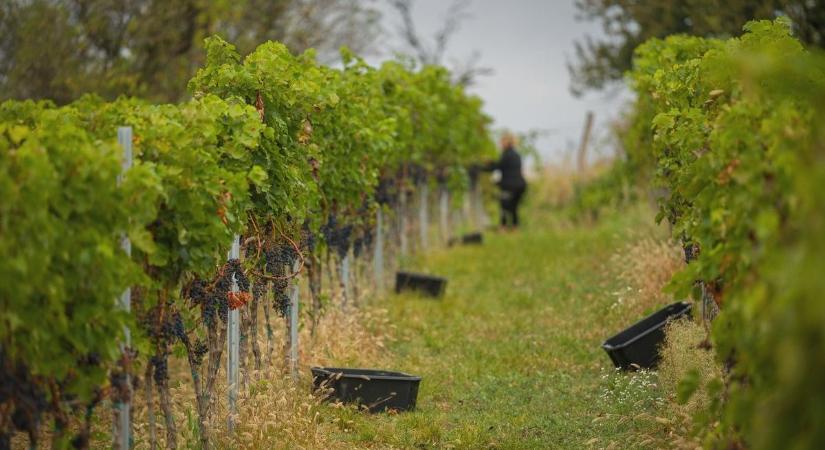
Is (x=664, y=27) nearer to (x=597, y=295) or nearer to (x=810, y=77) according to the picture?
(x=597, y=295)

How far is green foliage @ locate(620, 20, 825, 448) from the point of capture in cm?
298

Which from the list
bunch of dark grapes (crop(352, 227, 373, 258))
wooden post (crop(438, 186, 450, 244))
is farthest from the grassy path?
wooden post (crop(438, 186, 450, 244))

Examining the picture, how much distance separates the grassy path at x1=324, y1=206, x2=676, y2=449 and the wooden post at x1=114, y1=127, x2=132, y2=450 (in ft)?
5.88

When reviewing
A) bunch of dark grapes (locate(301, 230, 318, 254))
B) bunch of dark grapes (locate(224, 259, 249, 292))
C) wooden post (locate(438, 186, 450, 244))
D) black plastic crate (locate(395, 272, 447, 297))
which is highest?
wooden post (locate(438, 186, 450, 244))

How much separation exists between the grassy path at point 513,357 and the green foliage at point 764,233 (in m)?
1.48

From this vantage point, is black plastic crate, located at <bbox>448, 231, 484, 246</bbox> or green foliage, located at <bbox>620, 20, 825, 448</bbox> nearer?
green foliage, located at <bbox>620, 20, 825, 448</bbox>

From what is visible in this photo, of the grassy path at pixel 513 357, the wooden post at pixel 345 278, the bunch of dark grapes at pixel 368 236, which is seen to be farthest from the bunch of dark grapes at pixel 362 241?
the grassy path at pixel 513 357

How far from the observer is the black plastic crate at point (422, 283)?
38.8 feet

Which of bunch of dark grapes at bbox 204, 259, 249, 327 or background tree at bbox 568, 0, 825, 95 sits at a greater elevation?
background tree at bbox 568, 0, 825, 95

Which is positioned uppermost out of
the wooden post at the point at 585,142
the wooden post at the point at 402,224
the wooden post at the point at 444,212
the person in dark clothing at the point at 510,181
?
the wooden post at the point at 585,142

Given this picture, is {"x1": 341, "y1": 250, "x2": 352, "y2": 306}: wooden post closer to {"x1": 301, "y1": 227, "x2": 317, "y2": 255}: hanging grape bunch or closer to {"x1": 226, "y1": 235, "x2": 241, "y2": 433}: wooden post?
{"x1": 301, "y1": 227, "x2": 317, "y2": 255}: hanging grape bunch

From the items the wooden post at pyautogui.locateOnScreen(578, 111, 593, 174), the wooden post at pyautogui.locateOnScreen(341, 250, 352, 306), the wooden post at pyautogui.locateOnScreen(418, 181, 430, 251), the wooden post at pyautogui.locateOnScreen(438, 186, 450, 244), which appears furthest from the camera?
the wooden post at pyautogui.locateOnScreen(578, 111, 593, 174)

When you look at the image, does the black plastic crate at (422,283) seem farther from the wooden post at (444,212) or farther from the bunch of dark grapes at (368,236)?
the wooden post at (444,212)

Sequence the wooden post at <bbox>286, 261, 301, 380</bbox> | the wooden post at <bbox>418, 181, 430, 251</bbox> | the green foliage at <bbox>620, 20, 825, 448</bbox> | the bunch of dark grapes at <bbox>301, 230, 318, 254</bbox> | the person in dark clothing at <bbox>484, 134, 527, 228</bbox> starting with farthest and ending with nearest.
A: the person in dark clothing at <bbox>484, 134, 527, 228</bbox>, the wooden post at <bbox>418, 181, 430, 251</bbox>, the bunch of dark grapes at <bbox>301, 230, 318, 254</bbox>, the wooden post at <bbox>286, 261, 301, 380</bbox>, the green foliage at <bbox>620, 20, 825, 448</bbox>
